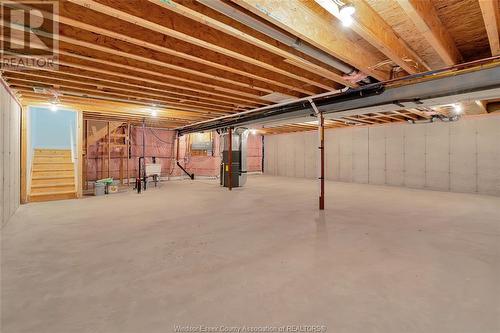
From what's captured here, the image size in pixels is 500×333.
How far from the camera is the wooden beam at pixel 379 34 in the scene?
81.8 inches

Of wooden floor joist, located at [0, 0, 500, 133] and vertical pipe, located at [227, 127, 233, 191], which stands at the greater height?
wooden floor joist, located at [0, 0, 500, 133]

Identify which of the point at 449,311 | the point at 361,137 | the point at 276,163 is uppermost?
the point at 361,137

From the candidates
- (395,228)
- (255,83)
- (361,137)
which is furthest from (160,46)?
(361,137)

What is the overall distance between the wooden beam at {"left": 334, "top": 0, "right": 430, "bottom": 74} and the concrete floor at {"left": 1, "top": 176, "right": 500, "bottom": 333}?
2.15m

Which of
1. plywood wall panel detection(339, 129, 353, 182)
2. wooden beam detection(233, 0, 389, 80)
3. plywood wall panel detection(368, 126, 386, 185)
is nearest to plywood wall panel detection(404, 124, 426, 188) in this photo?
plywood wall panel detection(368, 126, 386, 185)

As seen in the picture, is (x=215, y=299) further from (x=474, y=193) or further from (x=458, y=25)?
(x=474, y=193)

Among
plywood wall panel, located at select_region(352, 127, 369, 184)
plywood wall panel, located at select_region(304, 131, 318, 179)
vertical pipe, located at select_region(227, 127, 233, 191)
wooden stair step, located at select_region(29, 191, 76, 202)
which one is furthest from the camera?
plywood wall panel, located at select_region(304, 131, 318, 179)

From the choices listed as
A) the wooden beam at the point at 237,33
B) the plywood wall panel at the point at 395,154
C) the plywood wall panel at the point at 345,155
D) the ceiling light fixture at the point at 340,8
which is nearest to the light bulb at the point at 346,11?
the ceiling light fixture at the point at 340,8

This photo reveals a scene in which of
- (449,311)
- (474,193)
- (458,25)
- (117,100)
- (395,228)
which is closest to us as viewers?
(449,311)

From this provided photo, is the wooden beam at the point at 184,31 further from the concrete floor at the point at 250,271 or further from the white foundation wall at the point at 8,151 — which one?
the white foundation wall at the point at 8,151

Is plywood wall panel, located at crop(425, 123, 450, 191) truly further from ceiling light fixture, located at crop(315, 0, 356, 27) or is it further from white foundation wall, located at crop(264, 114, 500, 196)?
ceiling light fixture, located at crop(315, 0, 356, 27)

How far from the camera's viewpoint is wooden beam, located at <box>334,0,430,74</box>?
208cm

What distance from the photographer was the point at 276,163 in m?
12.6

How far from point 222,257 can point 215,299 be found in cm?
75
